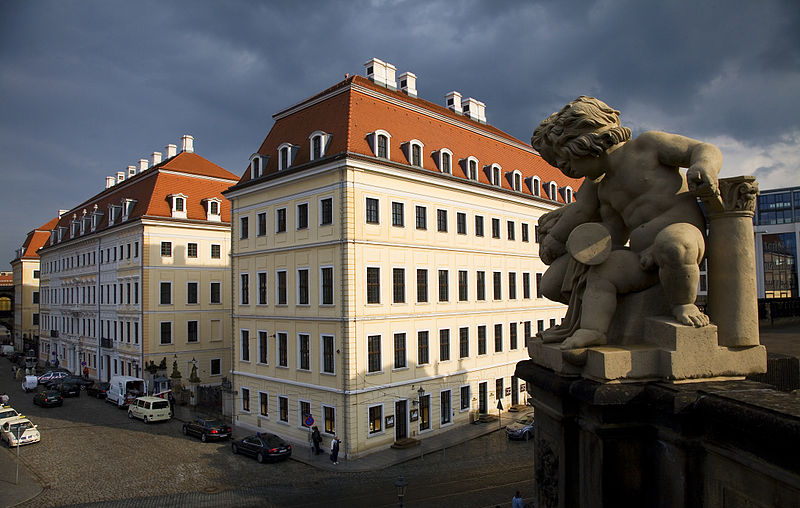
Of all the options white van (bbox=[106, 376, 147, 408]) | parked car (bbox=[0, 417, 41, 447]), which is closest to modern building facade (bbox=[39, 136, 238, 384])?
white van (bbox=[106, 376, 147, 408])

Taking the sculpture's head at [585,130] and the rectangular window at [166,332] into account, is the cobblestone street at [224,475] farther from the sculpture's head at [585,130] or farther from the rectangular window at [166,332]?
the sculpture's head at [585,130]

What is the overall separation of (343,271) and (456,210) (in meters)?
9.27

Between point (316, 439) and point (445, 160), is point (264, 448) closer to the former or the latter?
point (316, 439)

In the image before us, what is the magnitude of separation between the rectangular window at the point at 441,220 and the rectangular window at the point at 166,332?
25.6 meters

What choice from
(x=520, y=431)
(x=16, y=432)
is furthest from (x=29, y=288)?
(x=520, y=431)

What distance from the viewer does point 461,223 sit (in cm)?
3300

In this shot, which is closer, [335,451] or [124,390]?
[335,451]

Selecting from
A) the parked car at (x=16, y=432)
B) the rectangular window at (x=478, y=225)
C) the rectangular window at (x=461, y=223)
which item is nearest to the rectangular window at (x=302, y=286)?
the rectangular window at (x=461, y=223)

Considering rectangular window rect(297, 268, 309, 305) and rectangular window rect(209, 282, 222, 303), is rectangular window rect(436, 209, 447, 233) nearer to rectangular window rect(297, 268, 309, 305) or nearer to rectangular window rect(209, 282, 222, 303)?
rectangular window rect(297, 268, 309, 305)

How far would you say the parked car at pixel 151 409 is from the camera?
33.2 m

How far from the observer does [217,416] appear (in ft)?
113

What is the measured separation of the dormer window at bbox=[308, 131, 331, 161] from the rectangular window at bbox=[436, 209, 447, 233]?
24.3 ft

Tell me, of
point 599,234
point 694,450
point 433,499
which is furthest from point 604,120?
point 433,499

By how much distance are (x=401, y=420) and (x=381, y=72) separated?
21.1 meters
